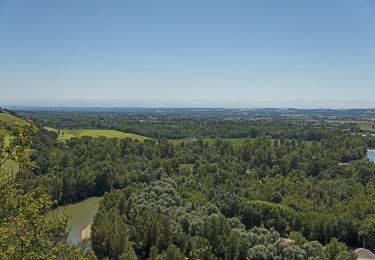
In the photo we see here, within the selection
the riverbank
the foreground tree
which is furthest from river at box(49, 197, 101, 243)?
the foreground tree

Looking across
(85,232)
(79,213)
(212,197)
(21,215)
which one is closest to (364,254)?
(212,197)

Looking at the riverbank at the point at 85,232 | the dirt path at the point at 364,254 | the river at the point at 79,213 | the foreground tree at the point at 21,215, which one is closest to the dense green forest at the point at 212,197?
the foreground tree at the point at 21,215

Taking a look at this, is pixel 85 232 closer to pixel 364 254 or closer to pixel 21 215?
pixel 364 254

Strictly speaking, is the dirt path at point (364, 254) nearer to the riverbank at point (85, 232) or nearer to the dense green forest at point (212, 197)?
the dense green forest at point (212, 197)

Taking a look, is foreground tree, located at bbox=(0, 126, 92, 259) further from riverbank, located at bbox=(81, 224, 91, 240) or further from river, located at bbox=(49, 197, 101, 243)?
river, located at bbox=(49, 197, 101, 243)

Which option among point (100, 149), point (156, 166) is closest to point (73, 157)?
point (100, 149)

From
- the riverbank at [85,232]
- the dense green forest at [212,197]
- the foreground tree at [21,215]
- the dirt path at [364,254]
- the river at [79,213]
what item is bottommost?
the river at [79,213]
